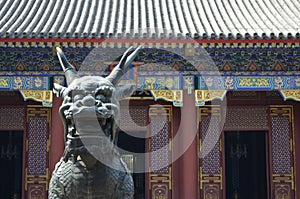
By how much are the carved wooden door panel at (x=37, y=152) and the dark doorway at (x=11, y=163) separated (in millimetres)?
2994

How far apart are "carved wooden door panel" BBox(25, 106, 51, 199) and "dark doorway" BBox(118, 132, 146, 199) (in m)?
1.76

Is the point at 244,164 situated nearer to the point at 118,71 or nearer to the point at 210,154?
the point at 210,154

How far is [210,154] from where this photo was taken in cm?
930

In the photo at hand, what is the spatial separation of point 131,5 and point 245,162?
16.8ft

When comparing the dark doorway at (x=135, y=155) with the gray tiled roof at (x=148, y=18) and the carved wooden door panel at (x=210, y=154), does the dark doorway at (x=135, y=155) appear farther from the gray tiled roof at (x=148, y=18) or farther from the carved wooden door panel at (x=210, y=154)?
the gray tiled roof at (x=148, y=18)

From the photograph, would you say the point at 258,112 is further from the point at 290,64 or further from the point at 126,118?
the point at 126,118

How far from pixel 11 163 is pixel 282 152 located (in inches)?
269

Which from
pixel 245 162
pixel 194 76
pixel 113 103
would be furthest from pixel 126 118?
pixel 113 103

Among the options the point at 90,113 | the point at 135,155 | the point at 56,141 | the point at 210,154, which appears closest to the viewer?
the point at 90,113

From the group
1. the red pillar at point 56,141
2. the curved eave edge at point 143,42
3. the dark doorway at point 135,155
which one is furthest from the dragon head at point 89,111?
the dark doorway at point 135,155

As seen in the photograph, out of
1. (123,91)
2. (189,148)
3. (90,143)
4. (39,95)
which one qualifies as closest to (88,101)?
(90,143)

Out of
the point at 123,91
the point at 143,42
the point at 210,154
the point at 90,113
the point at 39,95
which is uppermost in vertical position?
the point at 143,42

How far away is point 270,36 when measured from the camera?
7.91 meters

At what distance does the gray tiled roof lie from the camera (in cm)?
805
